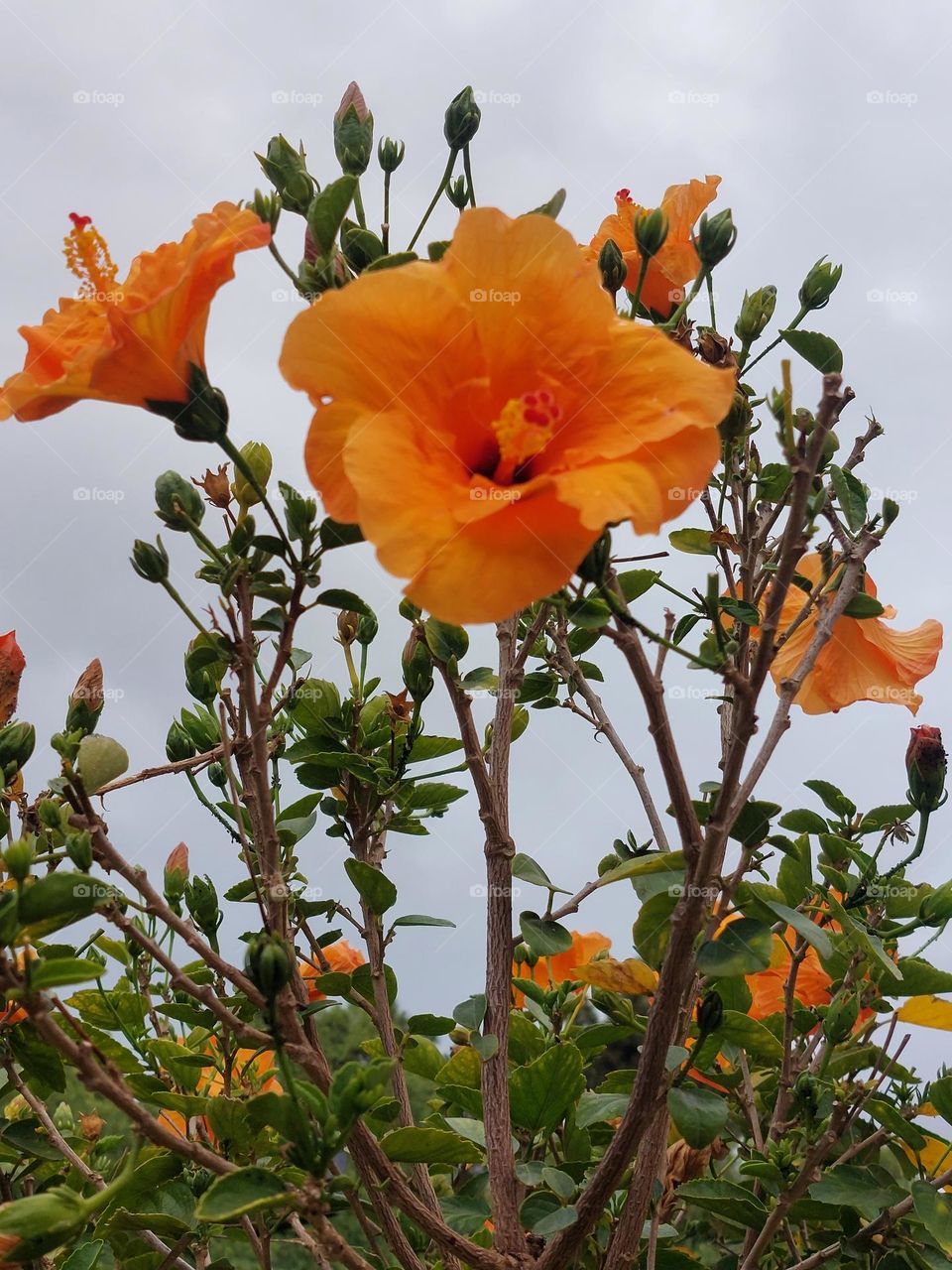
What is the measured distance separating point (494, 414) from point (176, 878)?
3.77 ft

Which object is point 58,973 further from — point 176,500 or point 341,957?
point 341,957

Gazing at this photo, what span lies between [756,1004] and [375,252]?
1.83 meters

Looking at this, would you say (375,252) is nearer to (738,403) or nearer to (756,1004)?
(738,403)

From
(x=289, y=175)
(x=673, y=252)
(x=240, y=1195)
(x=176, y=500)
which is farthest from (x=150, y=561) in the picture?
(x=673, y=252)

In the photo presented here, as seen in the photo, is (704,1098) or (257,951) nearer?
(257,951)

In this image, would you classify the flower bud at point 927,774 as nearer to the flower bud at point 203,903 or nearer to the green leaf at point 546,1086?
the green leaf at point 546,1086

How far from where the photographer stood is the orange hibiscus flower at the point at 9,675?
1848 mm

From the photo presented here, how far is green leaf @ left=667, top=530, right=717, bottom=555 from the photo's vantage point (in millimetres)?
1772

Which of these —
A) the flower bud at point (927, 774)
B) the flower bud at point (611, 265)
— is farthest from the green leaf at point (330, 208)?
the flower bud at point (927, 774)

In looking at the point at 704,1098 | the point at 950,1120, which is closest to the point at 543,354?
the point at 704,1098

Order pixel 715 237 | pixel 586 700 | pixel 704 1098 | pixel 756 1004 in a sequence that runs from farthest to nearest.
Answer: pixel 756 1004 < pixel 586 700 < pixel 715 237 < pixel 704 1098

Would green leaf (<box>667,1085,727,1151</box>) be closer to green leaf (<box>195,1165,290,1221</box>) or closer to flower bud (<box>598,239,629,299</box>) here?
green leaf (<box>195,1165,290,1221</box>)

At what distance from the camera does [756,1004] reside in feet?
8.24

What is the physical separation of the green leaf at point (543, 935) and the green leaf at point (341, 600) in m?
0.64
